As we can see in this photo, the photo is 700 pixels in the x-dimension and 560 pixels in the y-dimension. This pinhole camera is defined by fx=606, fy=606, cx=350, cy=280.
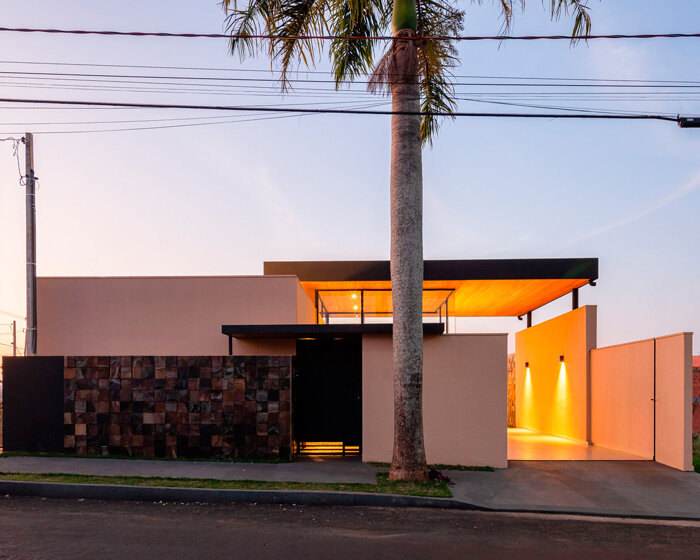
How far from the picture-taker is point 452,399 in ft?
40.0

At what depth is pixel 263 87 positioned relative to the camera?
1170 centimetres

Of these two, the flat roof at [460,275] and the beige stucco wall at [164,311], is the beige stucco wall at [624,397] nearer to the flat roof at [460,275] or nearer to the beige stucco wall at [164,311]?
the flat roof at [460,275]

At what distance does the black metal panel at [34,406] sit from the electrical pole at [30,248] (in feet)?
4.42

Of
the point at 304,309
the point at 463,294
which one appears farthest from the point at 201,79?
the point at 463,294

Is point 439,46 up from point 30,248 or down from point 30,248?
up

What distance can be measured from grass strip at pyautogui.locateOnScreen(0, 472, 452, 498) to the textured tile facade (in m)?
1.97

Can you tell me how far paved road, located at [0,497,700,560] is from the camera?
6480 mm

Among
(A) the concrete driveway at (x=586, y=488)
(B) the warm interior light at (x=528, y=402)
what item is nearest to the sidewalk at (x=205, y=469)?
(A) the concrete driveway at (x=586, y=488)

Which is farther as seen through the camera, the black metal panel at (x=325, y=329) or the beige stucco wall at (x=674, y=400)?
the black metal panel at (x=325, y=329)

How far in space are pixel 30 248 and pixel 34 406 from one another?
3985 millimetres

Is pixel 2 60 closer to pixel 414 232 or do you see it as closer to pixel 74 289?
pixel 74 289

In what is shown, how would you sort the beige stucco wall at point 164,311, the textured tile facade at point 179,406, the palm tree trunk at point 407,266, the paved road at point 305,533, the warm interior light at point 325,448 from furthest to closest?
1. the beige stucco wall at point 164,311
2. the warm interior light at point 325,448
3. the textured tile facade at point 179,406
4. the palm tree trunk at point 407,266
5. the paved road at point 305,533

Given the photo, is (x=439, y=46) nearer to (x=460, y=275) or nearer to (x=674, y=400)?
(x=460, y=275)

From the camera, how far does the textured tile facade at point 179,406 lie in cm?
1183
